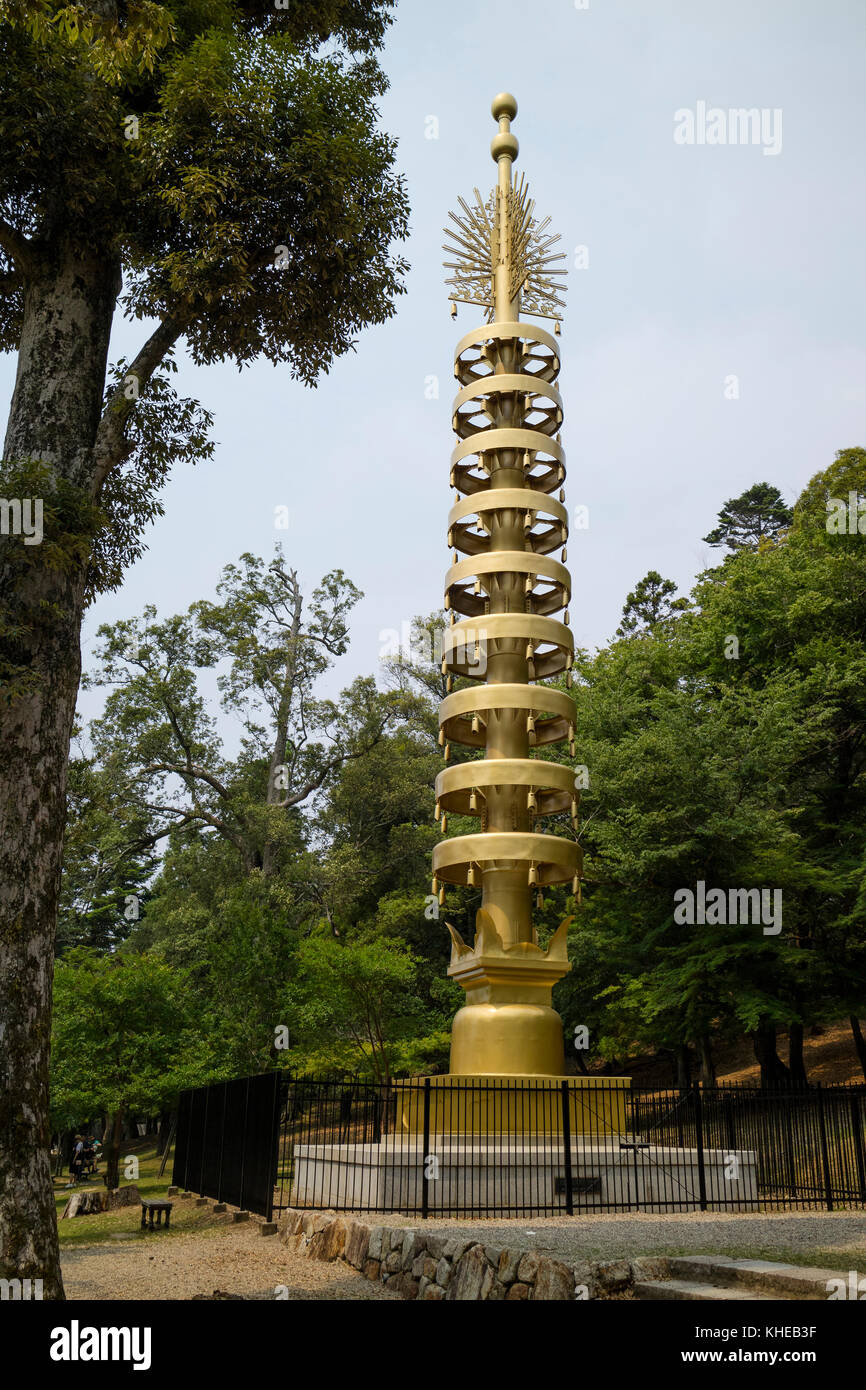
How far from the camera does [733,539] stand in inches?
2768

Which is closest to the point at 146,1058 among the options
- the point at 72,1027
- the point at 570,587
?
the point at 72,1027

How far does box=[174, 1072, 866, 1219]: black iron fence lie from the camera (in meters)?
15.6

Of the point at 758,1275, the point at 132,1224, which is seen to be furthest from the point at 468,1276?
the point at 132,1224

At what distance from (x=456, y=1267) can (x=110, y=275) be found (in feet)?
35.4

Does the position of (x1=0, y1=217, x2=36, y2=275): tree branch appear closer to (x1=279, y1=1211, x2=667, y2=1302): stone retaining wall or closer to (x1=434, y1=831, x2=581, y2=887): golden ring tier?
(x1=279, y1=1211, x2=667, y2=1302): stone retaining wall

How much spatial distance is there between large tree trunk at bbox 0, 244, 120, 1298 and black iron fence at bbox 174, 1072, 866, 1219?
660 centimetres


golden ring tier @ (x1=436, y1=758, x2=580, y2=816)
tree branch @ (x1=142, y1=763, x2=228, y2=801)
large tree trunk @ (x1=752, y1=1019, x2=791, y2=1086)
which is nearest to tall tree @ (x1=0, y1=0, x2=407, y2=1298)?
golden ring tier @ (x1=436, y1=758, x2=580, y2=816)

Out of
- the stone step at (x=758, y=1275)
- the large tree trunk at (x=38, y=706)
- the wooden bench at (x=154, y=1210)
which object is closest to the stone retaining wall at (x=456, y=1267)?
the stone step at (x=758, y=1275)

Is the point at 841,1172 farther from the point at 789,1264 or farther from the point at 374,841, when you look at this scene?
the point at 374,841

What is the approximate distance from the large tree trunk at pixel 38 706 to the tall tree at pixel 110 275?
0.02 metres

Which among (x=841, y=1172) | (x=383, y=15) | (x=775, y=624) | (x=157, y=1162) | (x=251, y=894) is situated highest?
(x=383, y=15)

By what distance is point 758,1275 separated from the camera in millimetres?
8305

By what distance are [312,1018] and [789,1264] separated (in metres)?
21.6
